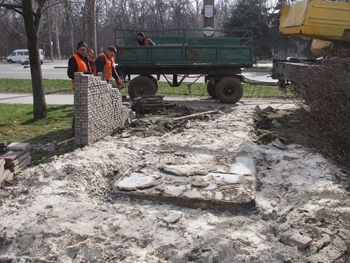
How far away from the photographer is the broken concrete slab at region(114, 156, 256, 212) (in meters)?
4.95

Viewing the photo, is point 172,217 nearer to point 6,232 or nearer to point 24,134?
point 6,232

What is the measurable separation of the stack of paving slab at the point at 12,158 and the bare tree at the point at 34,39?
3.25 metres

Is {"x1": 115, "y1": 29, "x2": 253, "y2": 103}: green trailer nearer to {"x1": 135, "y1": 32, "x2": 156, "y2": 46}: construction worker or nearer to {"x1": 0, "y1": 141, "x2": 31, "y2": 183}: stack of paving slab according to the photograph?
{"x1": 135, "y1": 32, "x2": 156, "y2": 46}: construction worker

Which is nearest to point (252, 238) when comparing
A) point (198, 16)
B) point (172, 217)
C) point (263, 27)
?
point (172, 217)

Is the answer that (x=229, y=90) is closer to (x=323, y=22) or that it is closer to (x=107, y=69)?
(x=323, y=22)

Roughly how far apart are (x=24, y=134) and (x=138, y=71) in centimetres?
537

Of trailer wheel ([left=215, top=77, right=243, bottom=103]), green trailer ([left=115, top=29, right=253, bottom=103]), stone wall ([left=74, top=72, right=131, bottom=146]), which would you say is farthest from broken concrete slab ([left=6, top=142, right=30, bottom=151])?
trailer wheel ([left=215, top=77, right=243, bottom=103])

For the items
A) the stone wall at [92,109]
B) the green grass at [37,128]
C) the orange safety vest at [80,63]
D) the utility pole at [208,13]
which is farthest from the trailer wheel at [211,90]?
the orange safety vest at [80,63]

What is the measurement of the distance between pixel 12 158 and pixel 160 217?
8.71 feet

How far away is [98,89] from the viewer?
7.75m

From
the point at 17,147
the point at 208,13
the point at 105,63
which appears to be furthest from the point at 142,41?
the point at 17,147

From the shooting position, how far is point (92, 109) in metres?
7.43

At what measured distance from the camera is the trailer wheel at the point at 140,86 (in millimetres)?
12812

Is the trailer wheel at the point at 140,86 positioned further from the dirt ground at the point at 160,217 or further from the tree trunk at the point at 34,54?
the dirt ground at the point at 160,217
